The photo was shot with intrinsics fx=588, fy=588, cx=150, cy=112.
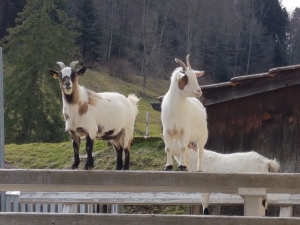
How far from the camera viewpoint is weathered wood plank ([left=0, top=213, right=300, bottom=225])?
4.10 metres

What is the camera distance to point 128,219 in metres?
4.17

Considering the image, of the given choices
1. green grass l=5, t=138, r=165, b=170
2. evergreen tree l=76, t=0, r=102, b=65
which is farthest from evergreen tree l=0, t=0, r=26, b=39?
green grass l=5, t=138, r=165, b=170

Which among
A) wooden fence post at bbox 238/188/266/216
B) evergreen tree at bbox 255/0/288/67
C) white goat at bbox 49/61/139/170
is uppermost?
evergreen tree at bbox 255/0/288/67

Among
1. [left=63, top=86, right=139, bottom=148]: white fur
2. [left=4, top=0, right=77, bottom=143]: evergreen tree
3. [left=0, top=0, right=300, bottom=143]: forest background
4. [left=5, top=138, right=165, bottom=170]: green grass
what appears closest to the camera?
[left=63, top=86, right=139, bottom=148]: white fur

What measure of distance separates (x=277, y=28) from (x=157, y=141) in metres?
47.2

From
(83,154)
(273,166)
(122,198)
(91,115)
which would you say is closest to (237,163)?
(273,166)

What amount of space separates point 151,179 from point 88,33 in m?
40.0

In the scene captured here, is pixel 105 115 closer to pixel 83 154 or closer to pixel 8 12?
pixel 83 154

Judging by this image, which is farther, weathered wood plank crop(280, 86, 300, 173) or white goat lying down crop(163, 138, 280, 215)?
weathered wood plank crop(280, 86, 300, 173)

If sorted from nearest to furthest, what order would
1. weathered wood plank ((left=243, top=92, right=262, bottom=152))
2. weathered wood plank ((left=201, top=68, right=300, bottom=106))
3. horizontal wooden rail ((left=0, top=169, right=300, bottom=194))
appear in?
1. horizontal wooden rail ((left=0, top=169, right=300, bottom=194))
2. weathered wood plank ((left=201, top=68, right=300, bottom=106))
3. weathered wood plank ((left=243, top=92, right=262, bottom=152))

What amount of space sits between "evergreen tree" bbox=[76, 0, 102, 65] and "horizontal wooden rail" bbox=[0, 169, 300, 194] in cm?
3837

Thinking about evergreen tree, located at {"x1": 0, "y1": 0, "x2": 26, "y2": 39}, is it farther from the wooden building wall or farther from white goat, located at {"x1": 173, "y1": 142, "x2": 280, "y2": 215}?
white goat, located at {"x1": 173, "y1": 142, "x2": 280, "y2": 215}

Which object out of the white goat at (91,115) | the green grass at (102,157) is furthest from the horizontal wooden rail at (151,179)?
the green grass at (102,157)

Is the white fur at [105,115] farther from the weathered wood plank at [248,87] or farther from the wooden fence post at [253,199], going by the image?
the weathered wood plank at [248,87]
